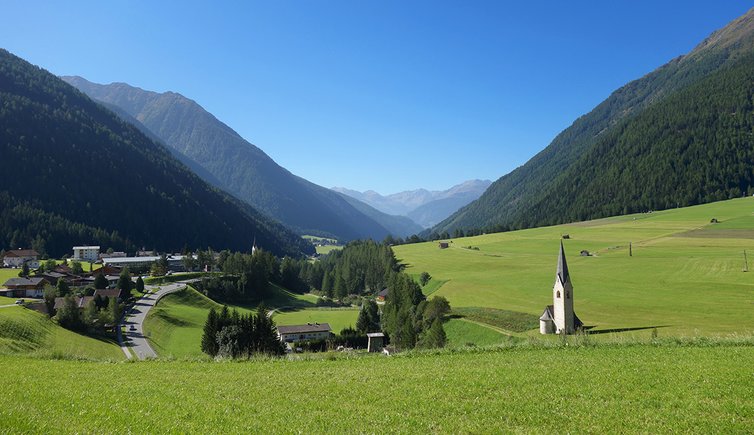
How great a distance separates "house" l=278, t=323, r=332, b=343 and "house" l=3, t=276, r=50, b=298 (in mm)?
48278

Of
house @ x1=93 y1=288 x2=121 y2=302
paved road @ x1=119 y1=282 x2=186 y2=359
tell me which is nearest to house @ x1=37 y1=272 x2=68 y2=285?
house @ x1=93 y1=288 x2=121 y2=302

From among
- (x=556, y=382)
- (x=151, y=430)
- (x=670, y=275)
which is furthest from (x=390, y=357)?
(x=670, y=275)

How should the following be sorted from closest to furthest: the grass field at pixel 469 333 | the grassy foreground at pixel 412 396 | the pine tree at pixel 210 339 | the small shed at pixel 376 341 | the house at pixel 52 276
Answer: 1. the grassy foreground at pixel 412 396
2. the grass field at pixel 469 333
3. the pine tree at pixel 210 339
4. the small shed at pixel 376 341
5. the house at pixel 52 276

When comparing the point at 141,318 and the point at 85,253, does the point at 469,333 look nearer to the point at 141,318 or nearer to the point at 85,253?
the point at 141,318

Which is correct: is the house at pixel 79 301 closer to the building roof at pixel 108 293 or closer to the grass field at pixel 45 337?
the building roof at pixel 108 293

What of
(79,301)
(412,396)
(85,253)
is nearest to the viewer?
(412,396)

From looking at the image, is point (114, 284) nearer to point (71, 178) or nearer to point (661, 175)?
point (71, 178)

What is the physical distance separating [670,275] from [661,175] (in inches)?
6031

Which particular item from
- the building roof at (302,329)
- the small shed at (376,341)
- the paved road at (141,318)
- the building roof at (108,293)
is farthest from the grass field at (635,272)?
the building roof at (108,293)

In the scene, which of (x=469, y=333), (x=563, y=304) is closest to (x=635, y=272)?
(x=469, y=333)

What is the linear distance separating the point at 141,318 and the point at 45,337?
2450 cm

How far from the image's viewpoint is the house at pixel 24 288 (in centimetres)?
8038

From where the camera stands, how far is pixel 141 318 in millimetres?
74188

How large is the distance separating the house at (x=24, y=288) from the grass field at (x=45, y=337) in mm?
29753
